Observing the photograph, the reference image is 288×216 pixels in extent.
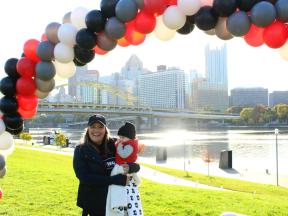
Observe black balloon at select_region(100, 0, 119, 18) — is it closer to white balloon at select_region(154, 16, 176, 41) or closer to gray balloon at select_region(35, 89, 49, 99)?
white balloon at select_region(154, 16, 176, 41)

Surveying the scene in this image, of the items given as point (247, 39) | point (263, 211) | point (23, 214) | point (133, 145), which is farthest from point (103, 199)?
point (263, 211)

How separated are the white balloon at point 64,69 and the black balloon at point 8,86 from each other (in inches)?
23.1

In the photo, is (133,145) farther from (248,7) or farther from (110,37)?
(248,7)

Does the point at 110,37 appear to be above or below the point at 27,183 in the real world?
above

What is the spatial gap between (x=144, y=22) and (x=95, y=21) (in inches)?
22.2

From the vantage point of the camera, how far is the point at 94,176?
371cm

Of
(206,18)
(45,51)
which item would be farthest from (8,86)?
(206,18)

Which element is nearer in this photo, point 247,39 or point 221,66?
point 247,39

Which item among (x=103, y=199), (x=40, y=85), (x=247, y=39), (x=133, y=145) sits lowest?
(x=103, y=199)

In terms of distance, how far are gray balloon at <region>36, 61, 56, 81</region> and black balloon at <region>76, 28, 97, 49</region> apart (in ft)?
1.89

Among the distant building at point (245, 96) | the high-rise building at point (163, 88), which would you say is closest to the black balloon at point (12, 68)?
the high-rise building at point (163, 88)

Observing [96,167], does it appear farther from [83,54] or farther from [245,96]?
[245,96]

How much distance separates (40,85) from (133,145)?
2023 millimetres

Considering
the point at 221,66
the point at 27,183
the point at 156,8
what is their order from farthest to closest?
1. the point at 221,66
2. the point at 27,183
3. the point at 156,8
